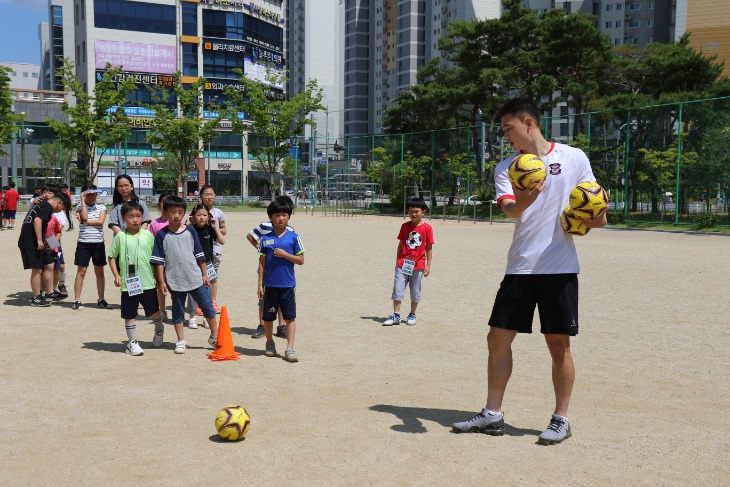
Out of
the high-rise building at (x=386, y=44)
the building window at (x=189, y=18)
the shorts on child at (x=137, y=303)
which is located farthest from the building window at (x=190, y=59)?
the shorts on child at (x=137, y=303)

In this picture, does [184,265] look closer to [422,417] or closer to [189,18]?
[422,417]

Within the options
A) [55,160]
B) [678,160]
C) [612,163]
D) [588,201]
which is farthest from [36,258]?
[55,160]

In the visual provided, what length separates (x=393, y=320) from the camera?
8727 millimetres

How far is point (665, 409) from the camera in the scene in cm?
544

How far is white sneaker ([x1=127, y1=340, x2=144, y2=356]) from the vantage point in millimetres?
7146

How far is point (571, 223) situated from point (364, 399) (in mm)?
2168

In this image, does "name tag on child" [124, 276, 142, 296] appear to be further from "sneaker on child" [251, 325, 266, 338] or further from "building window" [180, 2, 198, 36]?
"building window" [180, 2, 198, 36]

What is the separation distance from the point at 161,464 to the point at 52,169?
241 ft

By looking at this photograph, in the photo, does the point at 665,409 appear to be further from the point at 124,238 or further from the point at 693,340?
the point at 124,238

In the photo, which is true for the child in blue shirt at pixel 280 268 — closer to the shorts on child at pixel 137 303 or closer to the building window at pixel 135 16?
the shorts on child at pixel 137 303

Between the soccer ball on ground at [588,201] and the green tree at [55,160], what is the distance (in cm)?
6683

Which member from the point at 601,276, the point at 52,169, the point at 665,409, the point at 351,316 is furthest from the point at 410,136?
the point at 52,169

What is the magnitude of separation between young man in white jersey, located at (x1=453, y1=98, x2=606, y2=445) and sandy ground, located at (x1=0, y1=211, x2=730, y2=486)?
46 cm

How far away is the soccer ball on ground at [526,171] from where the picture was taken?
4.33 m
